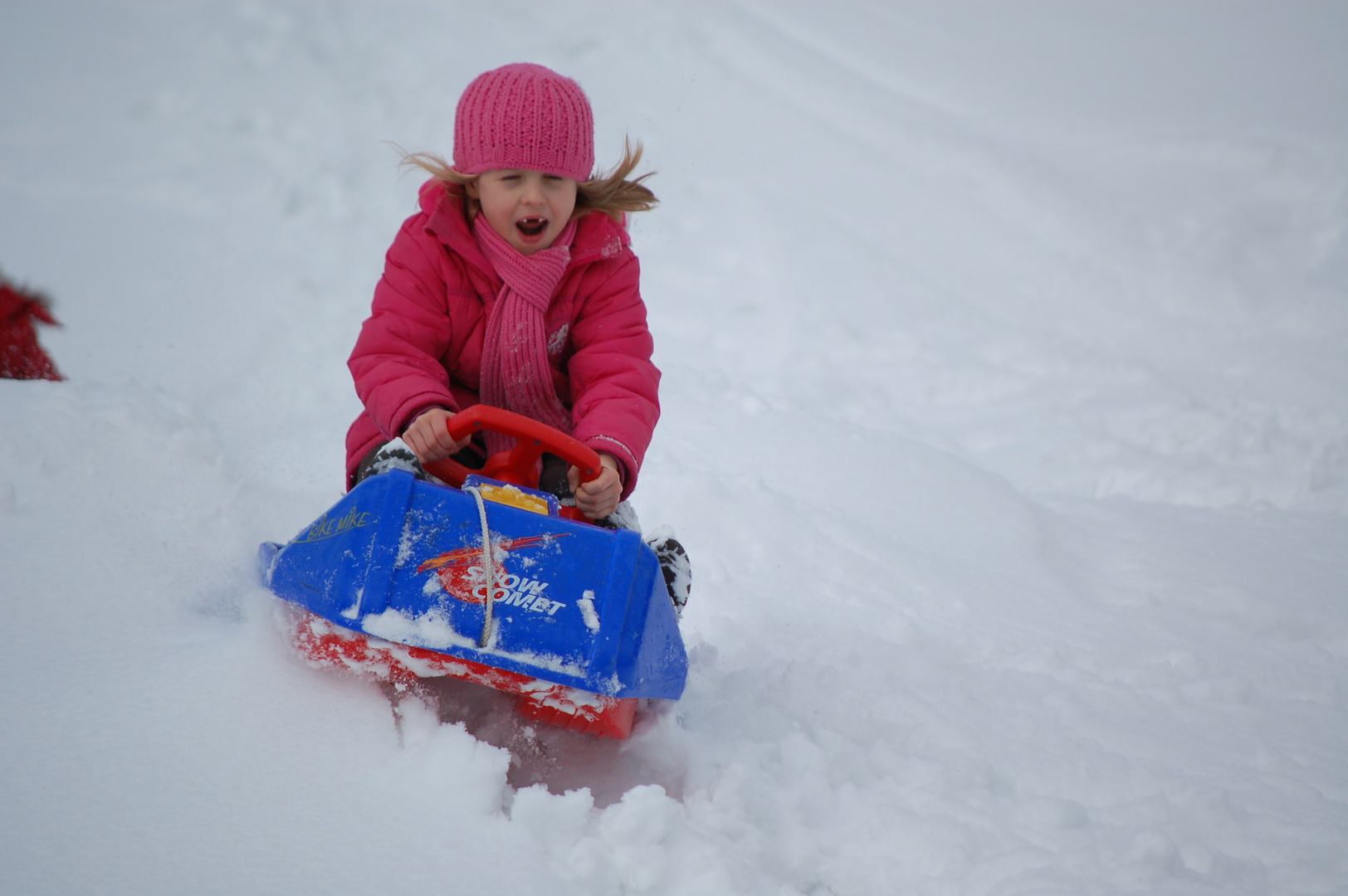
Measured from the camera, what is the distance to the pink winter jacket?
74.8 inches

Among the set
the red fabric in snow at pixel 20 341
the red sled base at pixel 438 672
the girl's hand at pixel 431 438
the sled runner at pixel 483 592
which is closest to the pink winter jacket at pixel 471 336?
the girl's hand at pixel 431 438

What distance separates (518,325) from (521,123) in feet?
1.35

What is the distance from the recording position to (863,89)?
19.6 ft

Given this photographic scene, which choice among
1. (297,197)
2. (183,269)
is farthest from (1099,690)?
(297,197)

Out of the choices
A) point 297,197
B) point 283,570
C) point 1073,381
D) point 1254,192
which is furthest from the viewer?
point 1254,192

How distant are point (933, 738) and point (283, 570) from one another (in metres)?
1.29

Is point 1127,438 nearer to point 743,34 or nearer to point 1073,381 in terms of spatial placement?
point 1073,381

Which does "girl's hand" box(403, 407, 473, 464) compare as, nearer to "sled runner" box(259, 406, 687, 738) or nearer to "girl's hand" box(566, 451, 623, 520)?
"sled runner" box(259, 406, 687, 738)

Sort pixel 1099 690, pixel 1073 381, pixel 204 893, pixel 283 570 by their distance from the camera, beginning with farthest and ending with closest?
1. pixel 1073 381
2. pixel 1099 690
3. pixel 283 570
4. pixel 204 893

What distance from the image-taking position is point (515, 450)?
69.7 inches

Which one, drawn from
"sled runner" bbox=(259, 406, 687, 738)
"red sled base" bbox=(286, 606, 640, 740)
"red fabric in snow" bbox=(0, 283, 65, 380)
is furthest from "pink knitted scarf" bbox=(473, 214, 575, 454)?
"red fabric in snow" bbox=(0, 283, 65, 380)

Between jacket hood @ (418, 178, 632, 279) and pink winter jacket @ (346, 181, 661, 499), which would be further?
jacket hood @ (418, 178, 632, 279)

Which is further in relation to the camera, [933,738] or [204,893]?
[933,738]

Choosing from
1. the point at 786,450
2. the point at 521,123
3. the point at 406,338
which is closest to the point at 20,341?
the point at 406,338
